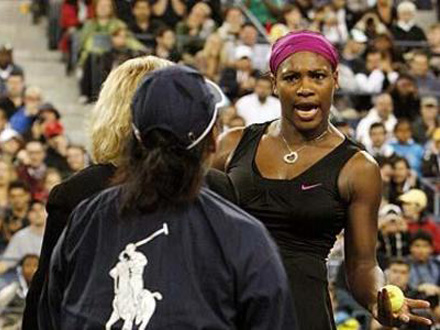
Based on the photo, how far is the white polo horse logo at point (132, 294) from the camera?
370 cm

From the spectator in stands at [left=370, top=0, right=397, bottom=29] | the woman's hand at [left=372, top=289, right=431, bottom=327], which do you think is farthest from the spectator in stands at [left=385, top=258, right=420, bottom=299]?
the spectator in stands at [left=370, top=0, right=397, bottom=29]

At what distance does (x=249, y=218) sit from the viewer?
3.78 meters

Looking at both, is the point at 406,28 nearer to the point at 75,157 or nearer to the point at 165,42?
the point at 165,42

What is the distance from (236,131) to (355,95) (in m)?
10.2

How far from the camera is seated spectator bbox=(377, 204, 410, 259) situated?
1209 centimetres

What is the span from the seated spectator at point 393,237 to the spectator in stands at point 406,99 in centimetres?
323

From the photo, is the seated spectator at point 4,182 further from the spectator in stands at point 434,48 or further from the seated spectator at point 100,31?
the spectator in stands at point 434,48

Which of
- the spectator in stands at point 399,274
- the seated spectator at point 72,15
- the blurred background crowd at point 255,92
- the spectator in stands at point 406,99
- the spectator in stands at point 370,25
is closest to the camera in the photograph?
the spectator in stands at point 399,274

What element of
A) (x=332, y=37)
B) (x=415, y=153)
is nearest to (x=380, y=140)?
(x=415, y=153)

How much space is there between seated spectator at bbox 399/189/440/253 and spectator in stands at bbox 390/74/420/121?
84.9 inches

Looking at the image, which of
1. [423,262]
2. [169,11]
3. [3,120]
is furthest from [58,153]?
[169,11]

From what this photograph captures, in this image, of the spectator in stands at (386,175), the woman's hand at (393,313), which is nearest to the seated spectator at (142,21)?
the spectator in stands at (386,175)

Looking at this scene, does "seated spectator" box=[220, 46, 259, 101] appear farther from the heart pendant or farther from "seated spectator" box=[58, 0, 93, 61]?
the heart pendant

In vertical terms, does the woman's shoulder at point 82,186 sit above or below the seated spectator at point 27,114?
above
